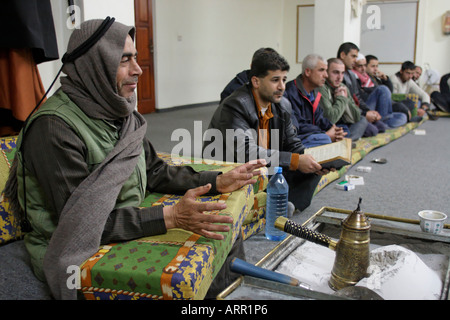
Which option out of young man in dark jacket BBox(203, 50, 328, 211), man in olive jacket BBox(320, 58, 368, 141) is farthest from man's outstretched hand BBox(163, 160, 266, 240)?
man in olive jacket BBox(320, 58, 368, 141)

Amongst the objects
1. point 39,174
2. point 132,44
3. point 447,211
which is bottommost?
point 447,211

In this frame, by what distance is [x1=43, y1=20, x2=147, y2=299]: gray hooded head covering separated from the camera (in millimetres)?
1215

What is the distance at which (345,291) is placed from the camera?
1.16 m

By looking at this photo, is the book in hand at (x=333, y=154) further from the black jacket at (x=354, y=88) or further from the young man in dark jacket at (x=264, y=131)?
the black jacket at (x=354, y=88)

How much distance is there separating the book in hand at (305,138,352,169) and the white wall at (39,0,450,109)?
352cm

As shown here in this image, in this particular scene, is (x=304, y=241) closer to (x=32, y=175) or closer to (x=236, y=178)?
(x=236, y=178)

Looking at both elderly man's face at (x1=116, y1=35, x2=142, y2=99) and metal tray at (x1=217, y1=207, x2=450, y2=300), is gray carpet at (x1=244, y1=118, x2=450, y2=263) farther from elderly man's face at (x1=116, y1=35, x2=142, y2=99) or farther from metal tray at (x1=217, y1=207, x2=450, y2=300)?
elderly man's face at (x1=116, y1=35, x2=142, y2=99)

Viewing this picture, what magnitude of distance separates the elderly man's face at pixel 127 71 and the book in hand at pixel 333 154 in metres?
1.31

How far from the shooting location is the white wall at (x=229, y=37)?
5.71 meters

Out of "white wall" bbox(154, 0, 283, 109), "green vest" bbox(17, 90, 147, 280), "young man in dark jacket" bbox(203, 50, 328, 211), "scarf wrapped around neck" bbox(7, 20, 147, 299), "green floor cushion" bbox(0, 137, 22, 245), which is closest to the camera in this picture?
"scarf wrapped around neck" bbox(7, 20, 147, 299)

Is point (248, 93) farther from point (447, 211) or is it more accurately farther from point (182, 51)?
point (182, 51)

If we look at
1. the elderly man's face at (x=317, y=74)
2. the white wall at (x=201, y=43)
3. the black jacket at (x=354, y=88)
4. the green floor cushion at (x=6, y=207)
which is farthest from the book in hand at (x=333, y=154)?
the white wall at (x=201, y=43)
